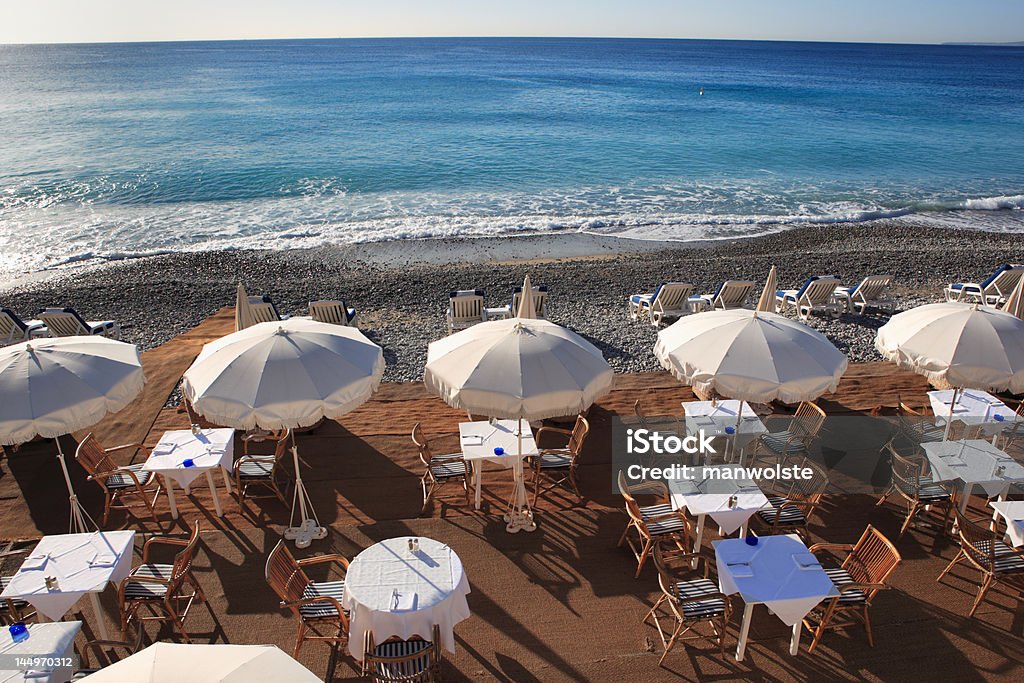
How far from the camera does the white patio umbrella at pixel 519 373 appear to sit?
599 cm

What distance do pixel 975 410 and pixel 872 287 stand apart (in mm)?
7113

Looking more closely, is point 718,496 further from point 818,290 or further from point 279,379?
point 818,290

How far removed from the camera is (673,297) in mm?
14266

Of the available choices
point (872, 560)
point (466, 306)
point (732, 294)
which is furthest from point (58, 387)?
point (732, 294)

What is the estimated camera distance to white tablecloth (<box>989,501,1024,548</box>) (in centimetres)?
605

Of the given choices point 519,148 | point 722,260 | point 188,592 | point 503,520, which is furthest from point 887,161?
point 188,592

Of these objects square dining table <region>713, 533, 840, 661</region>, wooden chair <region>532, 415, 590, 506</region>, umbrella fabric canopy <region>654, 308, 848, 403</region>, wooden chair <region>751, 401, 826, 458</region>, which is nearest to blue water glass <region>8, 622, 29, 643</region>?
wooden chair <region>532, 415, 590, 506</region>

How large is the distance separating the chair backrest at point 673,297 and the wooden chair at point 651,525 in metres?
7.68

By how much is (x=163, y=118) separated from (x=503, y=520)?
60387mm

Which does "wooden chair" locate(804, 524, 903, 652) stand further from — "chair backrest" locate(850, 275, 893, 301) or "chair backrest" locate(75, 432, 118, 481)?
"chair backrest" locate(850, 275, 893, 301)

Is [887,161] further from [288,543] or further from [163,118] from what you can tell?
[163,118]

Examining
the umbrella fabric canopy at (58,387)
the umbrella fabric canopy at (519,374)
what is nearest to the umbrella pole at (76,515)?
the umbrella fabric canopy at (58,387)

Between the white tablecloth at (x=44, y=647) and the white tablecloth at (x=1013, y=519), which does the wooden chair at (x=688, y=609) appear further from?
the white tablecloth at (x=44, y=647)

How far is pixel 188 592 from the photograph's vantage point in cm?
615
